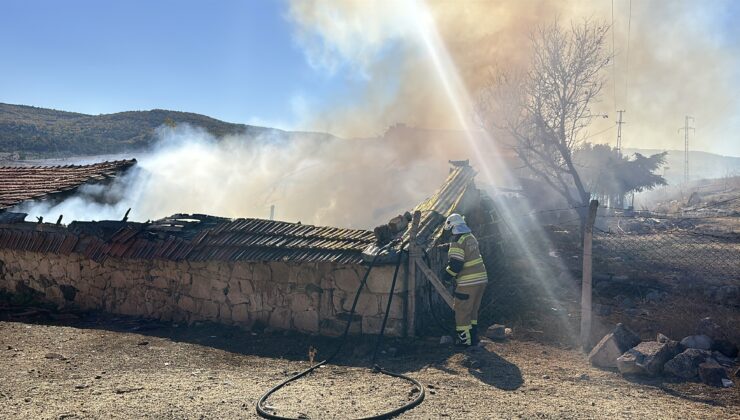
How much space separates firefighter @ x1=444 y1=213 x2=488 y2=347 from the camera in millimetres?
7941

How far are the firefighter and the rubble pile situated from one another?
63.2 inches

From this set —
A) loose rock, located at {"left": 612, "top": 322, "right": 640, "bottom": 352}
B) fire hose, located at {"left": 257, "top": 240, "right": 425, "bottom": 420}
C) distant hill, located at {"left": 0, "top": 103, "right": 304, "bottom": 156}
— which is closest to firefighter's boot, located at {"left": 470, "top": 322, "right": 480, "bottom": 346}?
fire hose, located at {"left": 257, "top": 240, "right": 425, "bottom": 420}

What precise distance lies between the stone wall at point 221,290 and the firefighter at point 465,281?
0.81 metres

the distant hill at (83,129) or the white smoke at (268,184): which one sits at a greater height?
the distant hill at (83,129)

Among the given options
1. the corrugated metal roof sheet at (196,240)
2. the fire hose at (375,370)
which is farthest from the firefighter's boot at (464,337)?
the corrugated metal roof sheet at (196,240)

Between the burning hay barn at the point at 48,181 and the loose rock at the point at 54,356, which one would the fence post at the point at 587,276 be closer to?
the loose rock at the point at 54,356

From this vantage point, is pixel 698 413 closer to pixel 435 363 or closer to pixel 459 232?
pixel 435 363

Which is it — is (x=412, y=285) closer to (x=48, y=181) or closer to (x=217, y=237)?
(x=217, y=237)

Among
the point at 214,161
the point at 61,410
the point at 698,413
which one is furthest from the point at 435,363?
the point at 214,161

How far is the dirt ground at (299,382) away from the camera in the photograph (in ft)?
18.1

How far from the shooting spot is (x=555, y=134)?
20.1 m

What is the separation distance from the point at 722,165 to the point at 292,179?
12900 cm

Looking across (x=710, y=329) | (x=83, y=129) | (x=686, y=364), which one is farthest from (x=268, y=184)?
(x=686, y=364)

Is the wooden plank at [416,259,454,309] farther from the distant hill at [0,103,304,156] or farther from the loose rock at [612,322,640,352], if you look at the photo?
the distant hill at [0,103,304,156]
